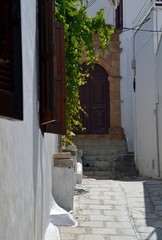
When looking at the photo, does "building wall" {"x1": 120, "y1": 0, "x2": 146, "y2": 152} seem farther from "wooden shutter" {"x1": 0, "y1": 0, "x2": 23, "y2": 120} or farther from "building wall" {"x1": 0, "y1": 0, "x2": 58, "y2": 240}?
"wooden shutter" {"x1": 0, "y1": 0, "x2": 23, "y2": 120}

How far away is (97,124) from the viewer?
15523mm

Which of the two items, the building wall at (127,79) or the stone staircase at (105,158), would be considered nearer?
the stone staircase at (105,158)

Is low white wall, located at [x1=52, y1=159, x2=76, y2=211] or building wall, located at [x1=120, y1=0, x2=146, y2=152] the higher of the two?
building wall, located at [x1=120, y1=0, x2=146, y2=152]

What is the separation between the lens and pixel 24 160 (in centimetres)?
314

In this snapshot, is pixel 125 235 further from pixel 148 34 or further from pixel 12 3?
pixel 148 34

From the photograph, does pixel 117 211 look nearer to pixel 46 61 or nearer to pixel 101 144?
pixel 46 61

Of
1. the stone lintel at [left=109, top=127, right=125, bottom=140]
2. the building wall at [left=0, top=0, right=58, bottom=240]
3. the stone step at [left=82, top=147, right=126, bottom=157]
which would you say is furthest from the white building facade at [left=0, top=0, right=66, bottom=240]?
the stone lintel at [left=109, top=127, right=125, bottom=140]

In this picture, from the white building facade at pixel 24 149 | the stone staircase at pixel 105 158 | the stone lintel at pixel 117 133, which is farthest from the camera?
the stone lintel at pixel 117 133

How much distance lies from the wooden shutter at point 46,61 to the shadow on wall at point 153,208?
247cm

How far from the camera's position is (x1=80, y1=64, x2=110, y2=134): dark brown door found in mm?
15461

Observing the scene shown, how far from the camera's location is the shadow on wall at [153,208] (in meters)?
5.74

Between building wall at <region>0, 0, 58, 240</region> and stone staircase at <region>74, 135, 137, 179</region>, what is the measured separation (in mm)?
8357

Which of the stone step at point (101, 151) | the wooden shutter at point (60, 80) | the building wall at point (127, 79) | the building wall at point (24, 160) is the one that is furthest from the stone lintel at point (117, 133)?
the building wall at point (24, 160)

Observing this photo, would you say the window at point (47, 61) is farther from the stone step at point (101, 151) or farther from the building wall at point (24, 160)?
the stone step at point (101, 151)
